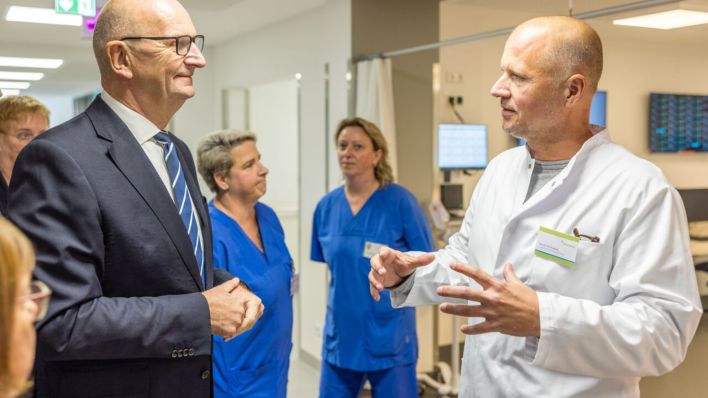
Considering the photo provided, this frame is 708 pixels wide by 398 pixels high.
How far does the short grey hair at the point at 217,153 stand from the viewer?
278 cm

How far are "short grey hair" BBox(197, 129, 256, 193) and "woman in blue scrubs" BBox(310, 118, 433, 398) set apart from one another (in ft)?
2.06

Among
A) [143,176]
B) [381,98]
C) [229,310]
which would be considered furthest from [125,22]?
[381,98]

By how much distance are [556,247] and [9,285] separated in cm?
114

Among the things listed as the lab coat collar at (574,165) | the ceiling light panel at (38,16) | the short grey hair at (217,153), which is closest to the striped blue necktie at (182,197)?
the lab coat collar at (574,165)

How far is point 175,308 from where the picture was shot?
4.40 ft

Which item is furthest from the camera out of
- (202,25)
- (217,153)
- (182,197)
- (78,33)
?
(202,25)

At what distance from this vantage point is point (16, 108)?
2.94 m

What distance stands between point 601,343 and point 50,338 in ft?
3.54

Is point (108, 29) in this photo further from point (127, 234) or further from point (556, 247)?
point (556, 247)

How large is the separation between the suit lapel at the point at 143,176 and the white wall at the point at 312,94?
3.16 metres

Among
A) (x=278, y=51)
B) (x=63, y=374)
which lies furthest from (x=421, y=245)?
(x=278, y=51)

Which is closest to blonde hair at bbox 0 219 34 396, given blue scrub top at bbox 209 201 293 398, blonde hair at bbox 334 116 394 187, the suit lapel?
the suit lapel

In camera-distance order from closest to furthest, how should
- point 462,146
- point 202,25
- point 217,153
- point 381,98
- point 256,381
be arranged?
point 256,381 → point 217,153 → point 381,98 → point 462,146 → point 202,25

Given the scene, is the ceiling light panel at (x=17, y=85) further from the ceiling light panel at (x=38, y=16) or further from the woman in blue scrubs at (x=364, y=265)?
the woman in blue scrubs at (x=364, y=265)
